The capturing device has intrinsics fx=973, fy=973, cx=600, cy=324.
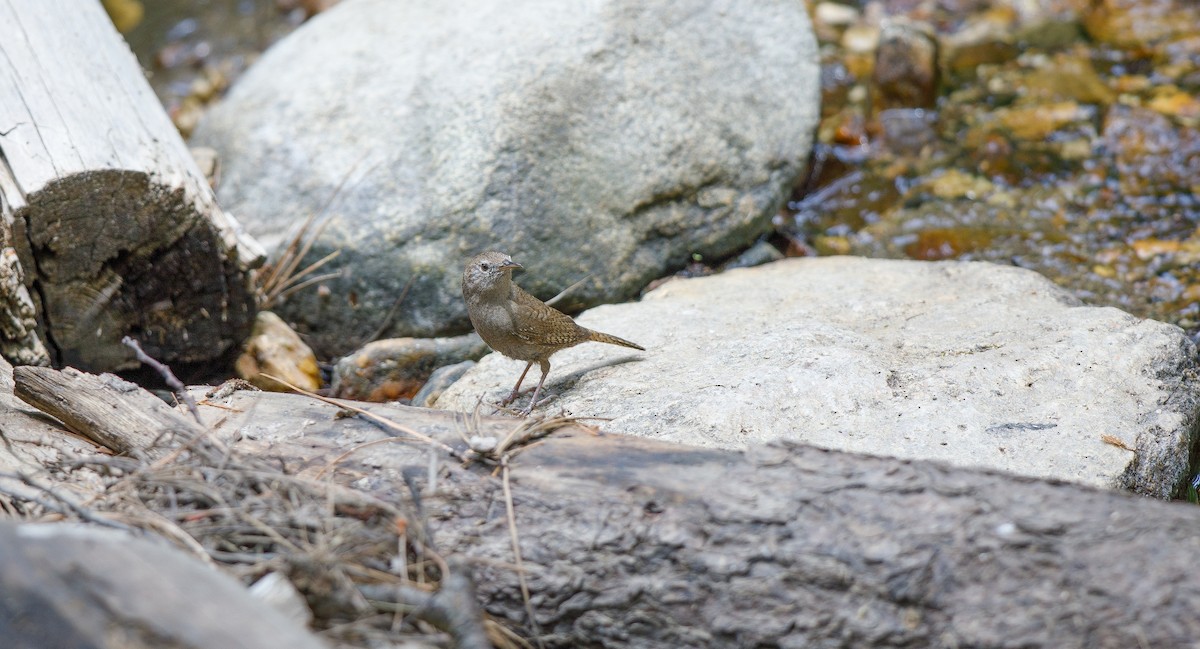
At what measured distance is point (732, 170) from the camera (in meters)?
6.29

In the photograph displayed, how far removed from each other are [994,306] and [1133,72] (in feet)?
14.4

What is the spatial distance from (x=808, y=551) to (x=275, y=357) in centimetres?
366

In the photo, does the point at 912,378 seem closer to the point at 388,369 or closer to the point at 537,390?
the point at 537,390

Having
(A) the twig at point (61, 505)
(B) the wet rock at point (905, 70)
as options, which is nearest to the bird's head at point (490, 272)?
(A) the twig at point (61, 505)

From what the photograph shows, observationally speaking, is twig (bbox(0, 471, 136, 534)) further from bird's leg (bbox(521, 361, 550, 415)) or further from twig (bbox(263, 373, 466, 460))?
bird's leg (bbox(521, 361, 550, 415))

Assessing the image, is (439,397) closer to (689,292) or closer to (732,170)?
(689,292)

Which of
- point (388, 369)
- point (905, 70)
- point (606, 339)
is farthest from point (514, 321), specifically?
point (905, 70)

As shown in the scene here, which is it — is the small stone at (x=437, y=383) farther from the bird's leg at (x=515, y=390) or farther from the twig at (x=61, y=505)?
the twig at (x=61, y=505)

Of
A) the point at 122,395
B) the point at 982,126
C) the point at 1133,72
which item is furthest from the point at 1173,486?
the point at 1133,72

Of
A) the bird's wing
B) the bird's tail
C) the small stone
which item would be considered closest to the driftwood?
the bird's wing

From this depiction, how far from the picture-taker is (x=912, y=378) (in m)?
4.09

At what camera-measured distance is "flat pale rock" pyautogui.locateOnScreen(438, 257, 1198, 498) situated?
146 inches

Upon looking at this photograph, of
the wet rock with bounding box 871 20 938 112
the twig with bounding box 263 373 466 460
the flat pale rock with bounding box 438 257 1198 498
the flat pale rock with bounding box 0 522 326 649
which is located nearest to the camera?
the flat pale rock with bounding box 0 522 326 649

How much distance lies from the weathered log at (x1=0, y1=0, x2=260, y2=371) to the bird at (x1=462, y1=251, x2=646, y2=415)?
49.0 inches
